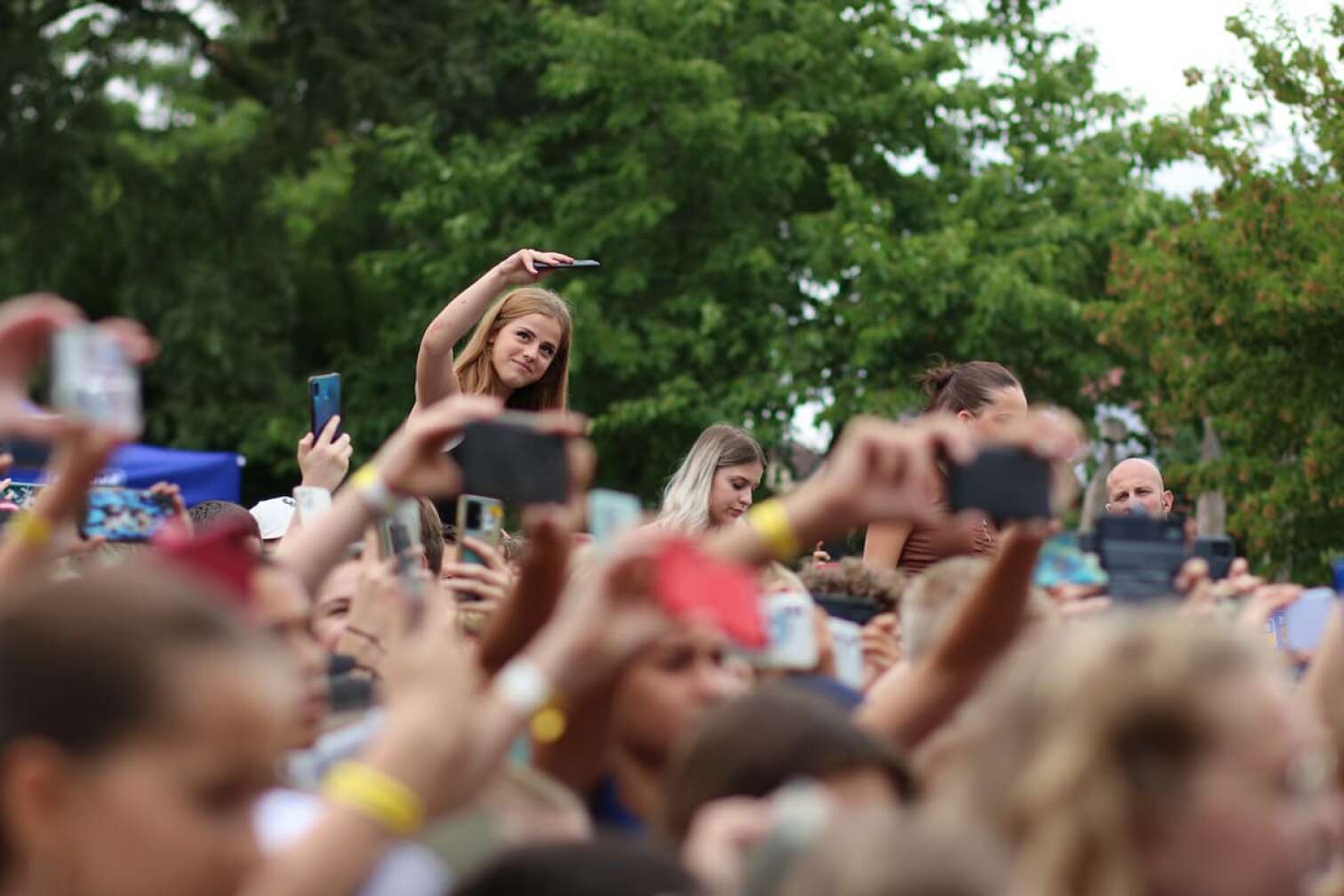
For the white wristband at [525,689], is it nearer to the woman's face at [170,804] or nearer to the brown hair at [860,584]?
the woman's face at [170,804]

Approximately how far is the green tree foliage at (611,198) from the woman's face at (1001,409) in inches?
383

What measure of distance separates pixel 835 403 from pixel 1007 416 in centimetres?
1062

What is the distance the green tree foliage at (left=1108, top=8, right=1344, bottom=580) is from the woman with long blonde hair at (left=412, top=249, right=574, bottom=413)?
24.5ft

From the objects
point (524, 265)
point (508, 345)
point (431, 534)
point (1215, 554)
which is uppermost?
point (524, 265)

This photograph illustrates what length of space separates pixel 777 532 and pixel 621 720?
392 millimetres

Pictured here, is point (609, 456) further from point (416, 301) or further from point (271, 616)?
point (271, 616)

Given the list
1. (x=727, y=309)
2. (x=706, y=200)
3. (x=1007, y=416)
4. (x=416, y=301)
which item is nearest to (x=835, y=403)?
(x=727, y=309)

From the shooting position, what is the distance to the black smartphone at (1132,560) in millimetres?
3605

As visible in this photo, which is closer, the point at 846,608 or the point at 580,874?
the point at 580,874

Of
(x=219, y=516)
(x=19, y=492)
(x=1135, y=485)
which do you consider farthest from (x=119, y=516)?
(x=1135, y=485)

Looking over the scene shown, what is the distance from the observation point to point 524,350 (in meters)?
6.52

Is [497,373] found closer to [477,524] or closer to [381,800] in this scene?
[477,524]

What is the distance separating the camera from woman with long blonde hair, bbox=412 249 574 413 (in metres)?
6.23

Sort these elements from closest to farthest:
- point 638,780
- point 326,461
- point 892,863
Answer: point 892,863, point 638,780, point 326,461
